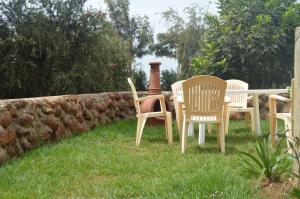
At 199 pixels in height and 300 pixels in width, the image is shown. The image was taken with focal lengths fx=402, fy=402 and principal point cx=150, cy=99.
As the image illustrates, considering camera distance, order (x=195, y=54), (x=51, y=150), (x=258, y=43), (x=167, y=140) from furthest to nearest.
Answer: (x=195, y=54) < (x=258, y=43) < (x=167, y=140) < (x=51, y=150)

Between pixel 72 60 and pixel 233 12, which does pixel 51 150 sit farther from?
pixel 233 12

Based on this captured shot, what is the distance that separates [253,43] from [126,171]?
19.7 ft

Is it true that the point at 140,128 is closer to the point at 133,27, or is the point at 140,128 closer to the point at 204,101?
the point at 204,101

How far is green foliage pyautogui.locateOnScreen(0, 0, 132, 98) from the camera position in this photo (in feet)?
25.9

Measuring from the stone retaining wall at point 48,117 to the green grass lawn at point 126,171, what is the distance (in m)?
0.19

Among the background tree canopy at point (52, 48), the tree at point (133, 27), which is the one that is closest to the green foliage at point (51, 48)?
the background tree canopy at point (52, 48)

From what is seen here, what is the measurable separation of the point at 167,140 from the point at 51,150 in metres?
1.86

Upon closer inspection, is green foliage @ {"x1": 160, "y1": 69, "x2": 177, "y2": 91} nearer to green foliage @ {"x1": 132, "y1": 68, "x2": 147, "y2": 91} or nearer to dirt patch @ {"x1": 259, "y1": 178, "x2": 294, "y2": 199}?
green foliage @ {"x1": 132, "y1": 68, "x2": 147, "y2": 91}

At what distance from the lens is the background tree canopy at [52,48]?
7.89 m

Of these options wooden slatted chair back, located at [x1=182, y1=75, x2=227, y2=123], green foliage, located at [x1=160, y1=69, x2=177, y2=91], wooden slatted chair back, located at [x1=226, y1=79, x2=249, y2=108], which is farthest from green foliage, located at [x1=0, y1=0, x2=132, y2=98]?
wooden slatted chair back, located at [x1=182, y1=75, x2=227, y2=123]

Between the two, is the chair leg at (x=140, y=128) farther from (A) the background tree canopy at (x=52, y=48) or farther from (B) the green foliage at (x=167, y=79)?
(B) the green foliage at (x=167, y=79)

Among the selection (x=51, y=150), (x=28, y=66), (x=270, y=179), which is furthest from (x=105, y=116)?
(x=270, y=179)

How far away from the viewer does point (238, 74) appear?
9.63m

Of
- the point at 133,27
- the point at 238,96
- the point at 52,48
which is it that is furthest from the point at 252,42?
the point at 133,27
